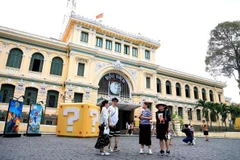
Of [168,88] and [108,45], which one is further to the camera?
[168,88]

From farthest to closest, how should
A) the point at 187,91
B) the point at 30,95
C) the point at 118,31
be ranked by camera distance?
1. the point at 187,91
2. the point at 118,31
3. the point at 30,95

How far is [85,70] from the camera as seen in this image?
67.3ft

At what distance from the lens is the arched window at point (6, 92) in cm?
1698

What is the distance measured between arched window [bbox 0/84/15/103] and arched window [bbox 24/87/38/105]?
1320 millimetres

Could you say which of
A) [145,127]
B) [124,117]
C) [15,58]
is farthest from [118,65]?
[145,127]

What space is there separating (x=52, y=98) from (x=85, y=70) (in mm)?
4891

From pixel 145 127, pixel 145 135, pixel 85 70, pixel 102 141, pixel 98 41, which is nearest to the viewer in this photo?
pixel 102 141

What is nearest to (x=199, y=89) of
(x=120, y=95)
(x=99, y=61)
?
(x=120, y=95)

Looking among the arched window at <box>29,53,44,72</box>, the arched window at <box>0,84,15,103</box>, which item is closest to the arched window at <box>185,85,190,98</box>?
the arched window at <box>29,53,44,72</box>

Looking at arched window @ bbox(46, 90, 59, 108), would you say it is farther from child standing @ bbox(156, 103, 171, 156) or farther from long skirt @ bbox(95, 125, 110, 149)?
child standing @ bbox(156, 103, 171, 156)

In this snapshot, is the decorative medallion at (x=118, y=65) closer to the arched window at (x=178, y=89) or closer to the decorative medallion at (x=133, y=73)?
the decorative medallion at (x=133, y=73)

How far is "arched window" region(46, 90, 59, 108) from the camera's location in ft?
61.8

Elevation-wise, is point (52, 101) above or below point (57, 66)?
below

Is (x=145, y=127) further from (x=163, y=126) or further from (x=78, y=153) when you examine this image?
(x=78, y=153)
